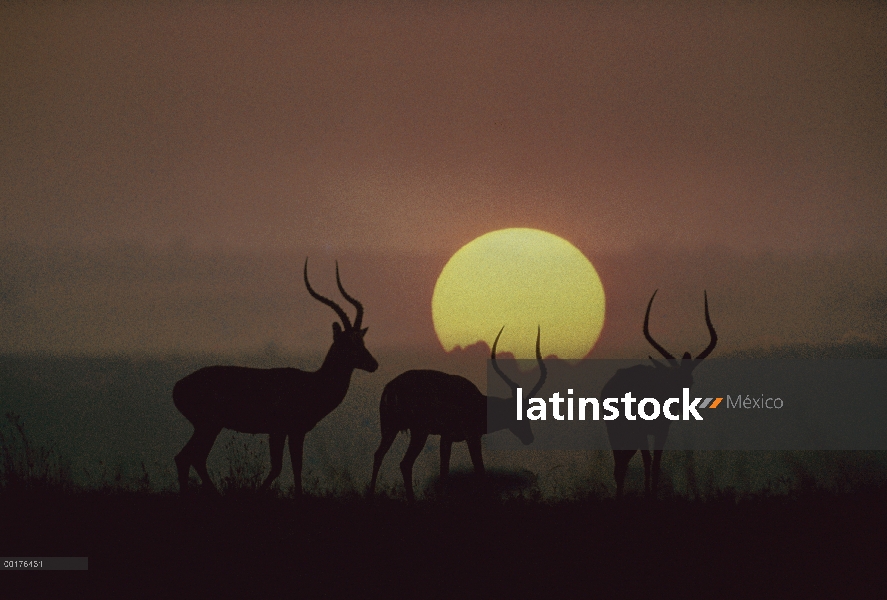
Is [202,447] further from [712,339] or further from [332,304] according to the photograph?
[712,339]

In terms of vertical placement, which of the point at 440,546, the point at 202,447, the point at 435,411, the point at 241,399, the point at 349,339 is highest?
the point at 349,339

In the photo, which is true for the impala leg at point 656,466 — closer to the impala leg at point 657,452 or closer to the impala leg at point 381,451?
the impala leg at point 657,452

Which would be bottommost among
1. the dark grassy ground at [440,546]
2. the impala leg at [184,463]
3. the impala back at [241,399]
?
the dark grassy ground at [440,546]

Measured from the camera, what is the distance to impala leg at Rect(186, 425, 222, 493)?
10.9m

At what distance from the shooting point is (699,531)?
9.49 m

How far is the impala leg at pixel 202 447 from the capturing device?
10.9 metres

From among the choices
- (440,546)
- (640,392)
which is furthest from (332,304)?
(640,392)

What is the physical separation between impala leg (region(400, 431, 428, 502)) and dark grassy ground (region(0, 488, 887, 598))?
0.70 metres

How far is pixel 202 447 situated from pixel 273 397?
1105 millimetres

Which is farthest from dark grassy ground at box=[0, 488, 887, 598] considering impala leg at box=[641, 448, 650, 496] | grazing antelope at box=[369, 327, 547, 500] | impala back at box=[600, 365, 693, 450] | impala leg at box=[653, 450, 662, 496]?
grazing antelope at box=[369, 327, 547, 500]

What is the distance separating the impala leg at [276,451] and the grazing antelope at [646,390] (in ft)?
15.1

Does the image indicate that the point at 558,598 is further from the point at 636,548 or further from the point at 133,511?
the point at 133,511

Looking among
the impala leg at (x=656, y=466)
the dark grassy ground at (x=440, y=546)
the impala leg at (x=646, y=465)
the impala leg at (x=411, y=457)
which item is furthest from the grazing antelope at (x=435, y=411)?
the impala leg at (x=656, y=466)

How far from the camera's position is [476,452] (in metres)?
12.2
